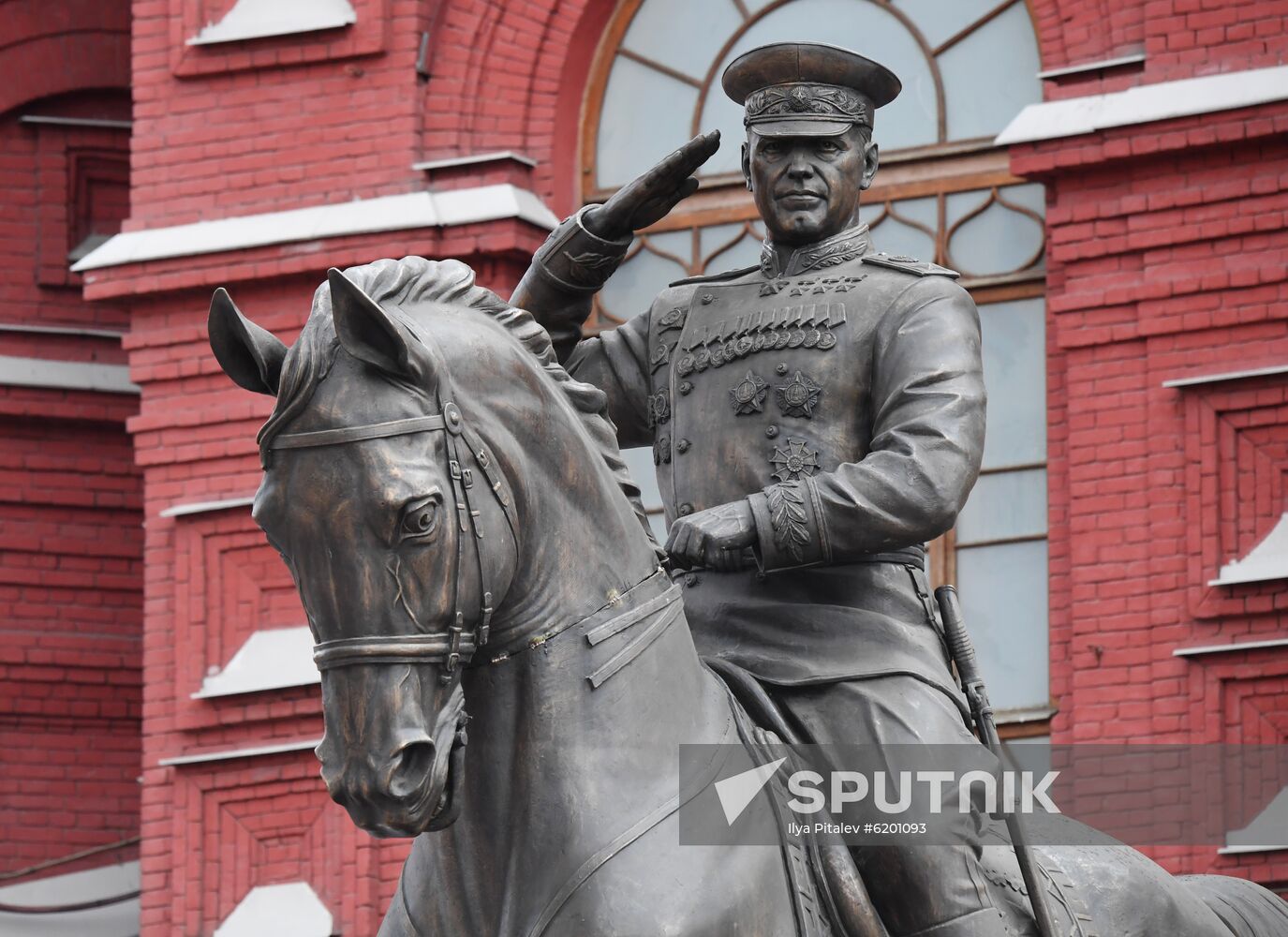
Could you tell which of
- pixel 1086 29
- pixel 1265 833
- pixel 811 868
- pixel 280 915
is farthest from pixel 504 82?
pixel 811 868

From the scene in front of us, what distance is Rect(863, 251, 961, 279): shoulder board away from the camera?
591cm

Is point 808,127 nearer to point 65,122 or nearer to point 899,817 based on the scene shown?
point 899,817

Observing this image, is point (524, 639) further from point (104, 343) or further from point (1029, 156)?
point (104, 343)

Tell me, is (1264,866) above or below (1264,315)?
below

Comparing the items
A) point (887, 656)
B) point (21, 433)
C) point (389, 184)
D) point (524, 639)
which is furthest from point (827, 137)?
point (21, 433)

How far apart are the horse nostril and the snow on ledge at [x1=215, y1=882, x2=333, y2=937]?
379 inches

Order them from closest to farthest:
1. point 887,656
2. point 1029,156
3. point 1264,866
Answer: point 887,656 < point 1264,866 < point 1029,156

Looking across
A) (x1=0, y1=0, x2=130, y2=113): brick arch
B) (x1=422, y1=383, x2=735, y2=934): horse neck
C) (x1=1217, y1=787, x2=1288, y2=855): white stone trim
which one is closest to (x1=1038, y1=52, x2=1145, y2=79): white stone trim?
(x1=1217, y1=787, x2=1288, y2=855): white stone trim

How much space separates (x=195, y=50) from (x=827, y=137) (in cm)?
991

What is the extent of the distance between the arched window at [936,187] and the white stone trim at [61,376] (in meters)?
3.17

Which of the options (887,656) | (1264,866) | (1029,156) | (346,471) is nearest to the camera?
(346,471)

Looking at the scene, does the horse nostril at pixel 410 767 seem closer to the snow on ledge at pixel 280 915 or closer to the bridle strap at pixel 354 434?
the bridle strap at pixel 354 434

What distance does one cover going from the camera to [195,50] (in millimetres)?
15375

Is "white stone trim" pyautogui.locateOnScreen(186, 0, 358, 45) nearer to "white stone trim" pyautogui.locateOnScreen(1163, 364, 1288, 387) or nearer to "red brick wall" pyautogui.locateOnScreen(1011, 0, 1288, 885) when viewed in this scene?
"red brick wall" pyautogui.locateOnScreen(1011, 0, 1288, 885)
